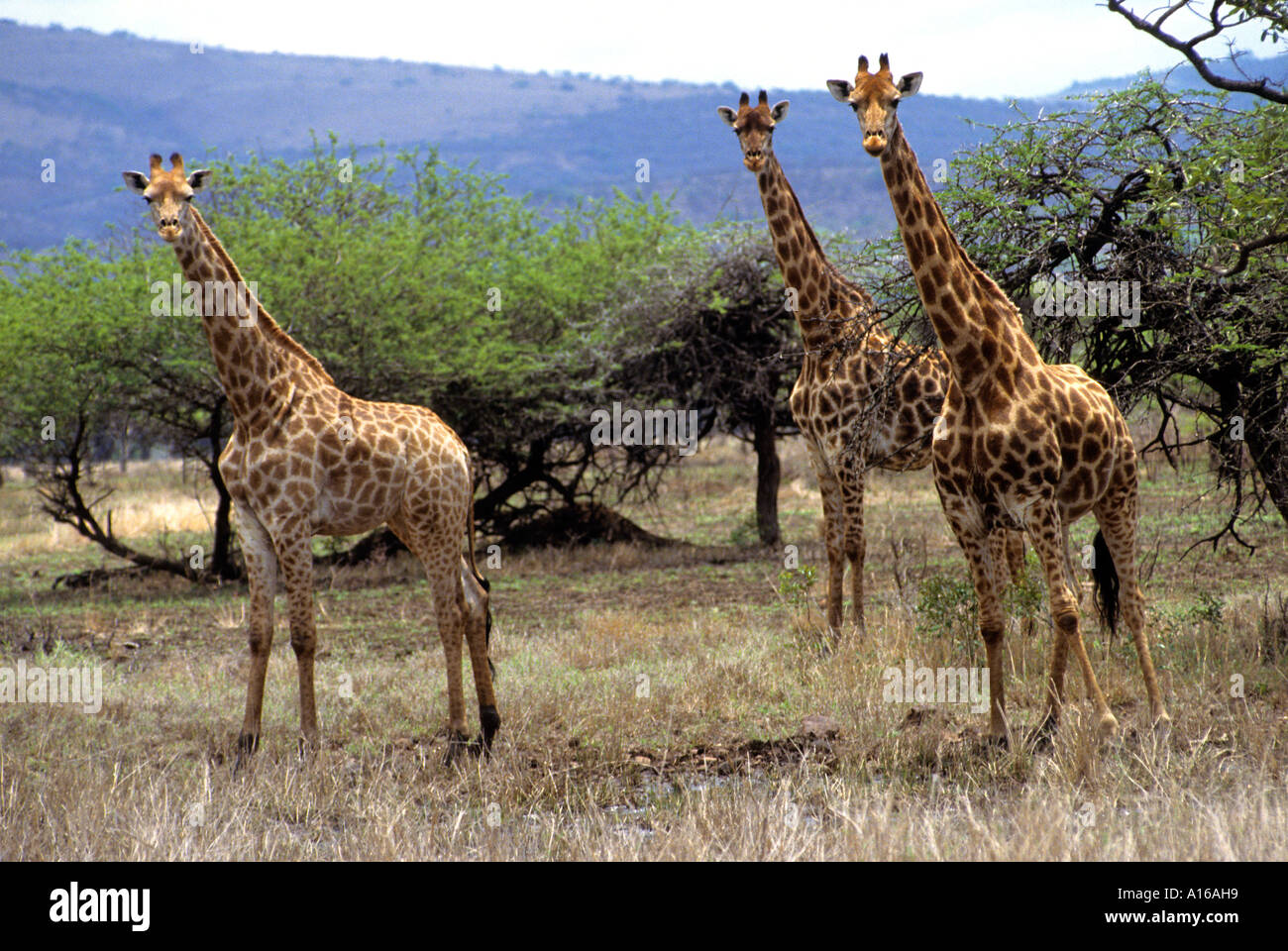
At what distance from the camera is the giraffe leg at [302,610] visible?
6973 millimetres

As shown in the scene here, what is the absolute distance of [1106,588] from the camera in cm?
869

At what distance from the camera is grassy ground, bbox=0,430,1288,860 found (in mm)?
5180

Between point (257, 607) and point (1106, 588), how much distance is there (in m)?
5.87

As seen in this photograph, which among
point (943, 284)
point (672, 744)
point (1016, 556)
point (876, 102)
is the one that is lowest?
point (672, 744)

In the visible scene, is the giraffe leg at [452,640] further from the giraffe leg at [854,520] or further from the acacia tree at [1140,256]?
the acacia tree at [1140,256]

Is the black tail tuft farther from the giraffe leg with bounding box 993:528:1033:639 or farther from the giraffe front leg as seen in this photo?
the giraffe front leg

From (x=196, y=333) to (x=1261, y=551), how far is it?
1272 centimetres

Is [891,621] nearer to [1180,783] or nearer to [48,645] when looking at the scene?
[1180,783]

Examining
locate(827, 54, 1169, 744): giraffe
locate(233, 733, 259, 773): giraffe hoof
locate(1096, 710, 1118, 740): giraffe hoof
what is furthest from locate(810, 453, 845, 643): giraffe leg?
locate(233, 733, 259, 773): giraffe hoof

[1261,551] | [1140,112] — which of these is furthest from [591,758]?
[1261,551]

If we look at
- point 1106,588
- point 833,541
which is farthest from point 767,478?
point 1106,588

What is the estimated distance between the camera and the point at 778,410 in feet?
54.8

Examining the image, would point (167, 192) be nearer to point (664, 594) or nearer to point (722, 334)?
point (664, 594)

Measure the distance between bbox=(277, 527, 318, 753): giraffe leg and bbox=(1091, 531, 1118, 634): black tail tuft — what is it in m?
5.37
